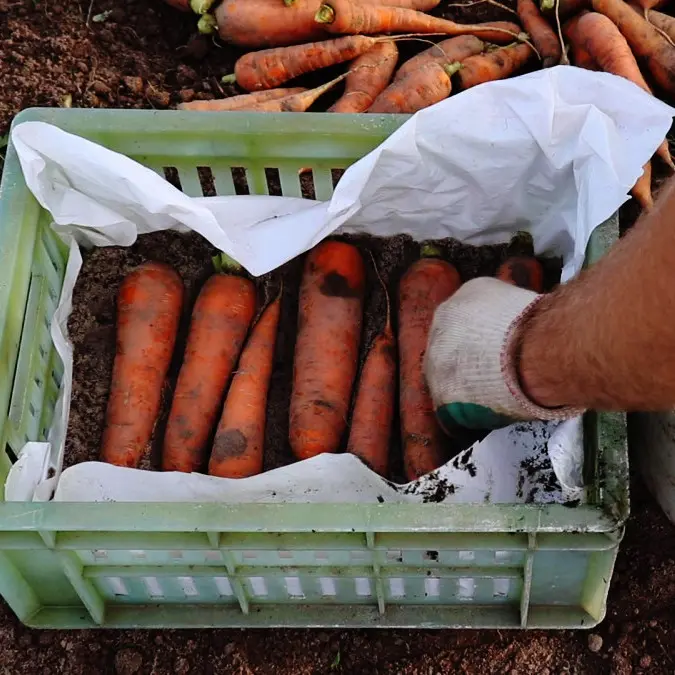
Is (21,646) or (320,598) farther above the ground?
(320,598)

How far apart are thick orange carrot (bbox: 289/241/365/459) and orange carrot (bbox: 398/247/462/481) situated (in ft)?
0.23

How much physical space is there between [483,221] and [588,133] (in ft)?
0.72

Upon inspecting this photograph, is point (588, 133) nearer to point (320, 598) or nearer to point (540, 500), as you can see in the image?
point (540, 500)

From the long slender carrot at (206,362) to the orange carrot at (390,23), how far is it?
0.49m

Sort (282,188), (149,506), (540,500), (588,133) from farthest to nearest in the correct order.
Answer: (282,188), (588,133), (540,500), (149,506)

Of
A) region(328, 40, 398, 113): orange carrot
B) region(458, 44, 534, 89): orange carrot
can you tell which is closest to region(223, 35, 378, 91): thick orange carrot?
region(328, 40, 398, 113): orange carrot

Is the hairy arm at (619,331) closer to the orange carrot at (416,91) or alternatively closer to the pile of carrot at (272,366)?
the pile of carrot at (272,366)

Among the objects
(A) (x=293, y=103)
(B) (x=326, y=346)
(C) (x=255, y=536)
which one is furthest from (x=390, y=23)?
(C) (x=255, y=536)

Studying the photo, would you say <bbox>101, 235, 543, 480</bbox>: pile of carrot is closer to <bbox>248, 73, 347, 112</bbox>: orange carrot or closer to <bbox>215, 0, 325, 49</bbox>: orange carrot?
<bbox>248, 73, 347, 112</bbox>: orange carrot

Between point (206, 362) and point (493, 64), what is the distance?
2.32 ft

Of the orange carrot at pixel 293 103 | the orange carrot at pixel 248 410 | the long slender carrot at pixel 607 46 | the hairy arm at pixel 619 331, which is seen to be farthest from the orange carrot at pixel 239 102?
the hairy arm at pixel 619 331

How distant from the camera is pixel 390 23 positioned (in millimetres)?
1688

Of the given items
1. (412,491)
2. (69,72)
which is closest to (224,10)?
(69,72)

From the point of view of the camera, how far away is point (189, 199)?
1332 millimetres
